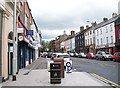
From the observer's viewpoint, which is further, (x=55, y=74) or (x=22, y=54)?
(x=22, y=54)

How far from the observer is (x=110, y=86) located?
12188 mm

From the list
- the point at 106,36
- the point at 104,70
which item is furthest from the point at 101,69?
the point at 106,36

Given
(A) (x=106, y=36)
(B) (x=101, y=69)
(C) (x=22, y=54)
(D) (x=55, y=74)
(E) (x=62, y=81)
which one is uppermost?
(A) (x=106, y=36)

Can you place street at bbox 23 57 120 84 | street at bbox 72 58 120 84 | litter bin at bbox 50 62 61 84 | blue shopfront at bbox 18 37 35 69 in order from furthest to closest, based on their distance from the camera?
blue shopfront at bbox 18 37 35 69
street at bbox 23 57 120 84
street at bbox 72 58 120 84
litter bin at bbox 50 62 61 84

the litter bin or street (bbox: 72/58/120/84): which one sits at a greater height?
the litter bin

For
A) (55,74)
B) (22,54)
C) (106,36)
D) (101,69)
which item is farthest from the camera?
(106,36)

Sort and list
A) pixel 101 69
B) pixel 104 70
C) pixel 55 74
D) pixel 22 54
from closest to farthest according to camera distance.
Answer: pixel 55 74 → pixel 104 70 → pixel 101 69 → pixel 22 54

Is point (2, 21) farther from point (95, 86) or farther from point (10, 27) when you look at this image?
point (95, 86)

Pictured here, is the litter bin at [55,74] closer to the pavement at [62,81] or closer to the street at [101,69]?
the pavement at [62,81]


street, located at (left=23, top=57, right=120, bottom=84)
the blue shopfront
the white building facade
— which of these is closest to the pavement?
street, located at (left=23, top=57, right=120, bottom=84)

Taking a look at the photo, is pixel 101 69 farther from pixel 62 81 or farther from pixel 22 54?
pixel 62 81

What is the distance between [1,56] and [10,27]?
317 cm

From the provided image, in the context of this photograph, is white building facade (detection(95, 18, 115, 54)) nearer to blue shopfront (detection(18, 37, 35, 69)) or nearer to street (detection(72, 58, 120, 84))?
street (detection(72, 58, 120, 84))

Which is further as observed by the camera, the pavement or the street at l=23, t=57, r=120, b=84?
the street at l=23, t=57, r=120, b=84
